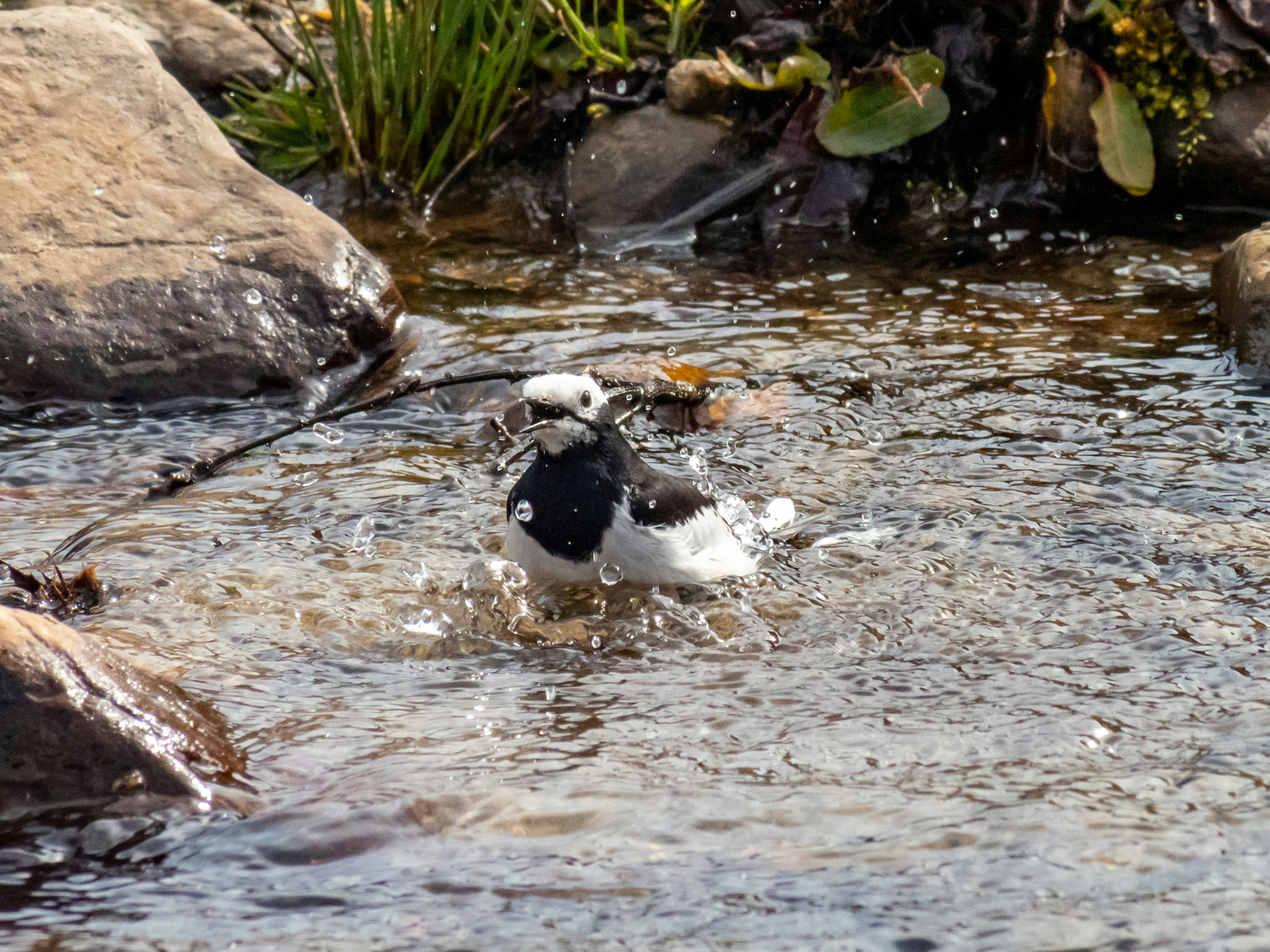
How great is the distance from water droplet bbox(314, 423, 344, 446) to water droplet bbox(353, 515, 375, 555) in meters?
0.81

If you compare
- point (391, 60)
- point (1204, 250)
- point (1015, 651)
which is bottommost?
point (1015, 651)

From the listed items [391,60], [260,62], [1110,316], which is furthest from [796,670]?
[260,62]

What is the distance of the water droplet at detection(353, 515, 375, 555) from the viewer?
14.4 feet

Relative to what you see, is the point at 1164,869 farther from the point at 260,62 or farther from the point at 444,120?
the point at 260,62

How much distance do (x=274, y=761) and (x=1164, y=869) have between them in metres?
1.89

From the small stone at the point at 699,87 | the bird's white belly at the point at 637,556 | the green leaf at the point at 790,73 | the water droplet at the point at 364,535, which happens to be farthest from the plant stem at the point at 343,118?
the bird's white belly at the point at 637,556

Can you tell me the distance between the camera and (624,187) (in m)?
7.98

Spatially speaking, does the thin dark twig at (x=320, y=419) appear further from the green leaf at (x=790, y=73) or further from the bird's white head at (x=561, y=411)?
the green leaf at (x=790, y=73)

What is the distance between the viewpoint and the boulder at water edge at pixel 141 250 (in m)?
5.53

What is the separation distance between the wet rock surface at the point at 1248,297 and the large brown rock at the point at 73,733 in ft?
15.2

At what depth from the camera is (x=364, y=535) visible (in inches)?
178

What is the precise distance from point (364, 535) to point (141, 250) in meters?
2.16

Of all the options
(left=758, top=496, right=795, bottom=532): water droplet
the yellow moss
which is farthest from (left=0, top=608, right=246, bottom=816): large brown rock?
the yellow moss

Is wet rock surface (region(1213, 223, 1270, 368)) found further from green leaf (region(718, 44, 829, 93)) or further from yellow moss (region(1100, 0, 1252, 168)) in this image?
green leaf (region(718, 44, 829, 93))
